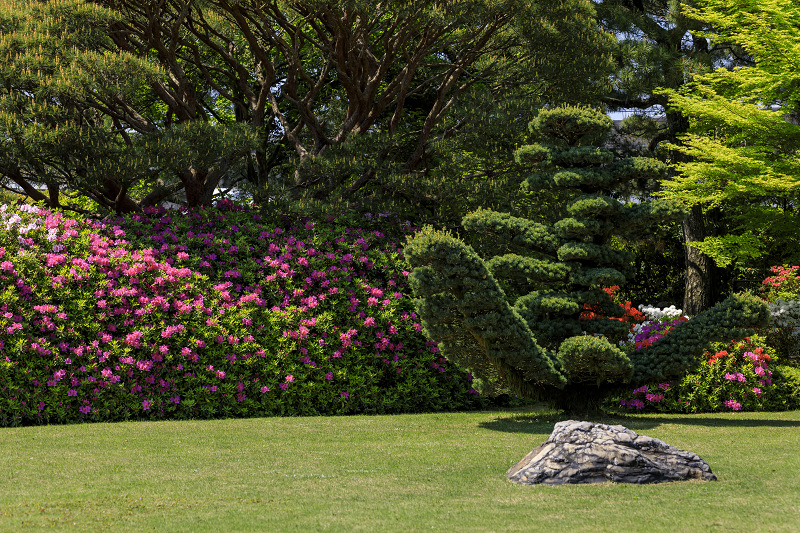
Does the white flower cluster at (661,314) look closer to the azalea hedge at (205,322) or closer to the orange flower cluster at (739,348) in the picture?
the orange flower cluster at (739,348)

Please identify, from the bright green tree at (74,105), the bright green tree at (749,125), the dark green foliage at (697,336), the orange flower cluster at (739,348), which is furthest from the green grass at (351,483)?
the bright green tree at (749,125)

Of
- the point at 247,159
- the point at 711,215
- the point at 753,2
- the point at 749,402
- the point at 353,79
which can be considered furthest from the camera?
the point at 711,215

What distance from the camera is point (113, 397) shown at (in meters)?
8.74

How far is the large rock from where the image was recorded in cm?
541

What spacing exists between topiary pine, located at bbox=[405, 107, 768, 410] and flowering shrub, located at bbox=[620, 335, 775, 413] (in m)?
1.52

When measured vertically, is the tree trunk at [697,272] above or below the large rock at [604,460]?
above

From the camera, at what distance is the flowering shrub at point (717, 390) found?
10102 millimetres

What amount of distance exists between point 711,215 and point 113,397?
1508 cm

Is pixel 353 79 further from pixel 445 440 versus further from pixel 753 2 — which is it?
pixel 753 2

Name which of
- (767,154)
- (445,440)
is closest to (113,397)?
(445,440)

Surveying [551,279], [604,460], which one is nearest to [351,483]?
[604,460]

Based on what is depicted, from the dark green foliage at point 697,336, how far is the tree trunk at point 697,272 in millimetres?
9066

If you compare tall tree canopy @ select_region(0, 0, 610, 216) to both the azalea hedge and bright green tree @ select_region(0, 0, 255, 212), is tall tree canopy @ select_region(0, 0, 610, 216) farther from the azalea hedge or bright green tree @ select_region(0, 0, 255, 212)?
the azalea hedge

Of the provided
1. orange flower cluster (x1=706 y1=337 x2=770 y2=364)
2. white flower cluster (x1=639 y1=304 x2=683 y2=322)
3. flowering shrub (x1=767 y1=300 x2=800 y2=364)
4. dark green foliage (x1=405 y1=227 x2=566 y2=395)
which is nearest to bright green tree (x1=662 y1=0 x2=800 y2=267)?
flowering shrub (x1=767 y1=300 x2=800 y2=364)
